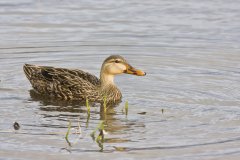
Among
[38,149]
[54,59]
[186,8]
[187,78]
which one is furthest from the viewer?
[186,8]

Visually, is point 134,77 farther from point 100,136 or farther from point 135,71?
point 100,136

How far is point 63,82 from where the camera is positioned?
565 inches

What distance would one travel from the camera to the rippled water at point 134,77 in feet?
35.8

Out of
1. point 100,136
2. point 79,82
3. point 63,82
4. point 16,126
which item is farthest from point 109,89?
point 100,136

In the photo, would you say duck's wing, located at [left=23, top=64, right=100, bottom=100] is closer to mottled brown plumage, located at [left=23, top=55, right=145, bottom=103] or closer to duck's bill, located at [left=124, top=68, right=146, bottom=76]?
mottled brown plumage, located at [left=23, top=55, right=145, bottom=103]

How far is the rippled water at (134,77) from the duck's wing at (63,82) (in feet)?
1.15

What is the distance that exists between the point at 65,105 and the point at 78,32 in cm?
481

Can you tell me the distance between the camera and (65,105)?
45.0ft

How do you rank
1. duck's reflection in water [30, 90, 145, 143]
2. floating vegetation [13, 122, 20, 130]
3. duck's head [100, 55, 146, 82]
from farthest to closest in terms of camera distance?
duck's head [100, 55, 146, 82]
duck's reflection in water [30, 90, 145, 143]
floating vegetation [13, 122, 20, 130]

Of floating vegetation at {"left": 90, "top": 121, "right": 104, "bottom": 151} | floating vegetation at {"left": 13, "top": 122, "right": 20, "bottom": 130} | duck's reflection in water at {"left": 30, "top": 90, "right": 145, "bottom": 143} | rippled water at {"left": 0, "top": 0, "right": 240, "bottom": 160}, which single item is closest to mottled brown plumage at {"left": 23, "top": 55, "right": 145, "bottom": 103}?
duck's reflection in water at {"left": 30, "top": 90, "right": 145, "bottom": 143}

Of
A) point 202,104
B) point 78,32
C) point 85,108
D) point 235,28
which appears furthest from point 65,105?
point 235,28

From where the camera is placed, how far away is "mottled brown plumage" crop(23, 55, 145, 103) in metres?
14.2

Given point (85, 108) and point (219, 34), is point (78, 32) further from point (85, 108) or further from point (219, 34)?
point (85, 108)

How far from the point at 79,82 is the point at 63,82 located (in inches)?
11.6
